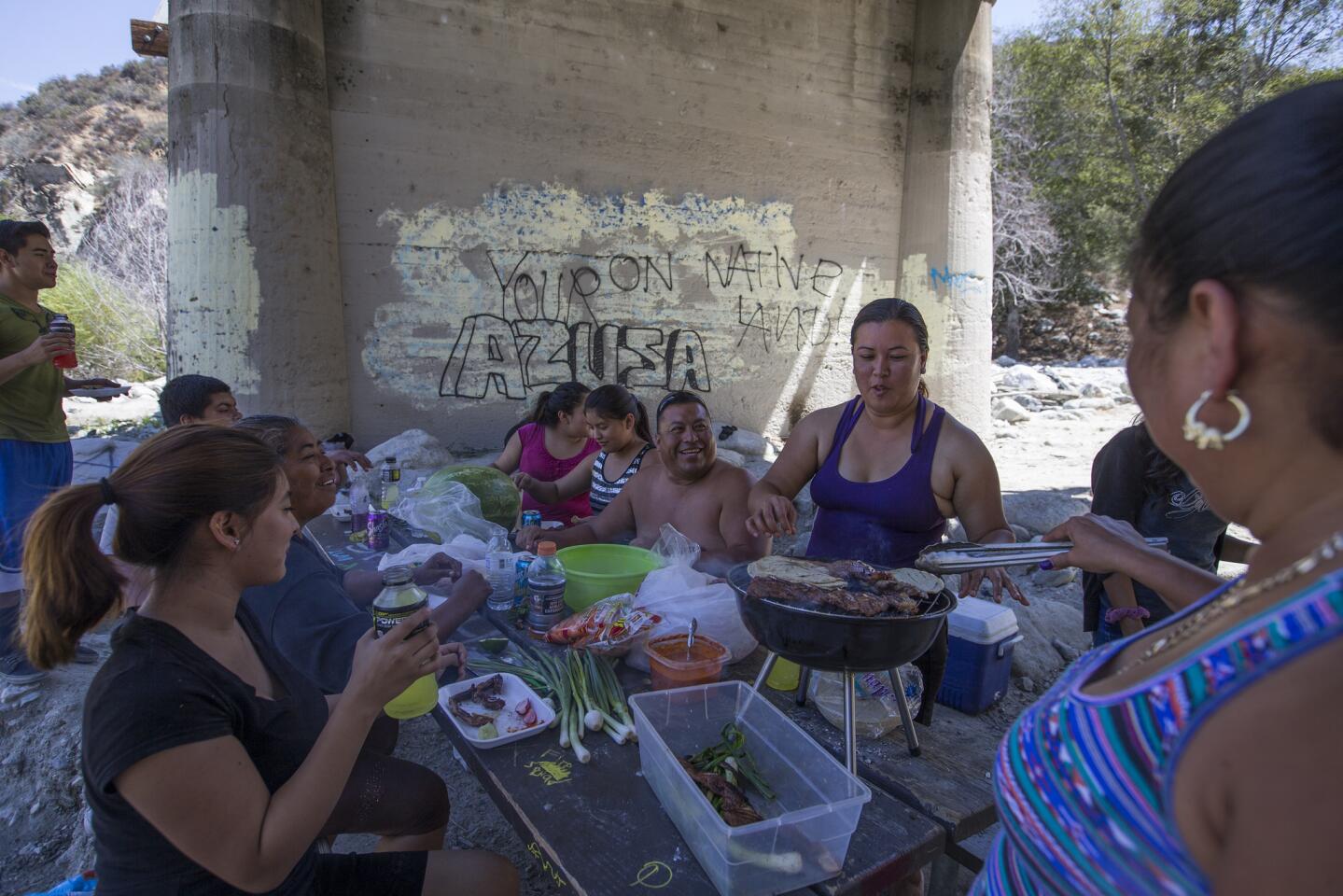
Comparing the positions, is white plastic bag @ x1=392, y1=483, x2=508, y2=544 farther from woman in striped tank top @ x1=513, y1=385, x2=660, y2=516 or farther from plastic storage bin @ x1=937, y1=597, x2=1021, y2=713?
plastic storage bin @ x1=937, y1=597, x2=1021, y2=713

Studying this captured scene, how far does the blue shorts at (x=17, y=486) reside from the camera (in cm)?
390

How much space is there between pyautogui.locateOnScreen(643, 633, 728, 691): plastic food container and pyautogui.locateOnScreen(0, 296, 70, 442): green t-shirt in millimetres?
3800

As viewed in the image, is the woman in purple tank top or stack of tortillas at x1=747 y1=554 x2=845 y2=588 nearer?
stack of tortillas at x1=747 y1=554 x2=845 y2=588

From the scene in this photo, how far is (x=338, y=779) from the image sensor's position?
148 centimetres

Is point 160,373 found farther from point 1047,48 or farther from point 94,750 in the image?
point 1047,48

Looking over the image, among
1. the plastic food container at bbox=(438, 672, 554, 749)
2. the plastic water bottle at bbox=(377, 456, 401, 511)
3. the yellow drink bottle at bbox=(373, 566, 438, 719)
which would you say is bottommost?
the plastic food container at bbox=(438, 672, 554, 749)

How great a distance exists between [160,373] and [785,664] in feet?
53.5

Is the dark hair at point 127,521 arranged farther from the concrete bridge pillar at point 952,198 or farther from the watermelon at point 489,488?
the concrete bridge pillar at point 952,198

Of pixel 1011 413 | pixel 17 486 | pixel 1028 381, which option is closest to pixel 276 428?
pixel 17 486

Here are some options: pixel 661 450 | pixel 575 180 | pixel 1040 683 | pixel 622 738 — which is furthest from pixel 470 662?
pixel 575 180

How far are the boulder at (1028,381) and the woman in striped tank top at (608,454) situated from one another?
11982 millimetres

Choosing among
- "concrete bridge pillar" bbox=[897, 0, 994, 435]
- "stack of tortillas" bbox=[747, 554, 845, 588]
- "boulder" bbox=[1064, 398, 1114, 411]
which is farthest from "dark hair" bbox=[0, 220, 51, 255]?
"boulder" bbox=[1064, 398, 1114, 411]

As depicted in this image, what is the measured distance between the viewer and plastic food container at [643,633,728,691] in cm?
220

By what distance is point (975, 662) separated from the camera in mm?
2812
